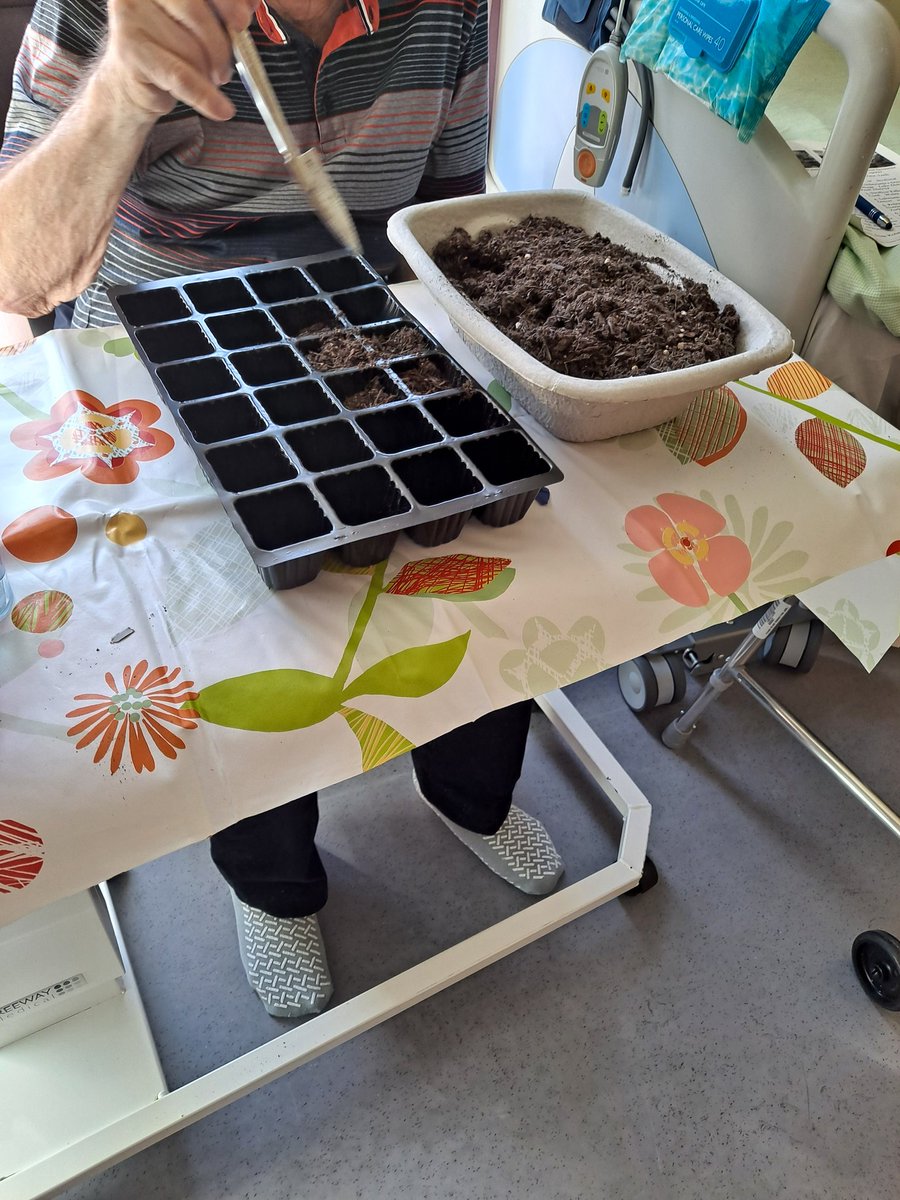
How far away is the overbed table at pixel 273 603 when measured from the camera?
1.74 feet

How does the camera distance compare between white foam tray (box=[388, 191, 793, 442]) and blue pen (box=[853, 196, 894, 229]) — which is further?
blue pen (box=[853, 196, 894, 229])

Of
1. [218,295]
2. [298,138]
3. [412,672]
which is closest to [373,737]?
[412,672]

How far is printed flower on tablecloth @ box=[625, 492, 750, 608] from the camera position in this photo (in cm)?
69

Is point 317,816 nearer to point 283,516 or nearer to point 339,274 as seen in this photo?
point 283,516

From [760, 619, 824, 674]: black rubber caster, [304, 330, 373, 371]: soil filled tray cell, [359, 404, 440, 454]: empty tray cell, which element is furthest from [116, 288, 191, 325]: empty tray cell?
[760, 619, 824, 674]: black rubber caster

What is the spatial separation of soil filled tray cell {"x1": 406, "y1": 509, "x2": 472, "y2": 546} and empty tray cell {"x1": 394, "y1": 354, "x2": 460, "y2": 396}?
0.14 m

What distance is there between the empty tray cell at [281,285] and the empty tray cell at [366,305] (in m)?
0.04

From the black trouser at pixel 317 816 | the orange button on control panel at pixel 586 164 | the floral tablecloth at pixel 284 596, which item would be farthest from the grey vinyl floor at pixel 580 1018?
the orange button on control panel at pixel 586 164

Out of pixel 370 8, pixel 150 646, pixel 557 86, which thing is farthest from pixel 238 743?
pixel 557 86

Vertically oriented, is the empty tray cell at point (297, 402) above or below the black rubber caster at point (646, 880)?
above

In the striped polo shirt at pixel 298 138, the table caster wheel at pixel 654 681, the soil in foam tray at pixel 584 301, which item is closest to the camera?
the soil in foam tray at pixel 584 301

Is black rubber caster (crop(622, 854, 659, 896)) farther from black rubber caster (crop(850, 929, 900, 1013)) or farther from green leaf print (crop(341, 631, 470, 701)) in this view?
green leaf print (crop(341, 631, 470, 701))

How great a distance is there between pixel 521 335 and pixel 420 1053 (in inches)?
36.6

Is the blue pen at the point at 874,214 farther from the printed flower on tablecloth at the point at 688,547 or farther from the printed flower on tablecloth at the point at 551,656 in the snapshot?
the printed flower on tablecloth at the point at 551,656
